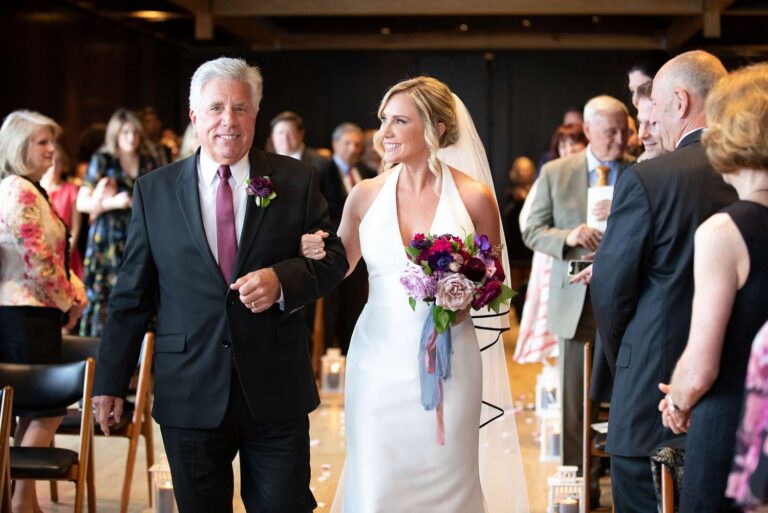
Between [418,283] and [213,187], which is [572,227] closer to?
[418,283]

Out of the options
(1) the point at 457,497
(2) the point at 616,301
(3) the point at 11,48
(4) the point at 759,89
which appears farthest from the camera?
(3) the point at 11,48

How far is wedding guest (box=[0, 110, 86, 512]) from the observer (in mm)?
5570

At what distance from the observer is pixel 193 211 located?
3.62 m

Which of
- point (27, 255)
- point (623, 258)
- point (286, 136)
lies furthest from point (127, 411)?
point (286, 136)

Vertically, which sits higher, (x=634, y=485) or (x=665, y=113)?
(x=665, y=113)

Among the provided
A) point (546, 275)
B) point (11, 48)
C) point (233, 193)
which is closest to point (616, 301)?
point (233, 193)

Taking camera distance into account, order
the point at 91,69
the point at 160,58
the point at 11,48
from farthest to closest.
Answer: the point at 160,58
the point at 91,69
the point at 11,48

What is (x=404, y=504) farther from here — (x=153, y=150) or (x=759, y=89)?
(x=153, y=150)

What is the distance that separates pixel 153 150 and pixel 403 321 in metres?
4.76

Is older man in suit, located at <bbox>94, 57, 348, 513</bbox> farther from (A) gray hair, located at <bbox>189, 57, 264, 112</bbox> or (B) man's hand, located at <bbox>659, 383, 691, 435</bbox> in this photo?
(B) man's hand, located at <bbox>659, 383, 691, 435</bbox>

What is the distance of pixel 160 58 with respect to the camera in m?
17.5

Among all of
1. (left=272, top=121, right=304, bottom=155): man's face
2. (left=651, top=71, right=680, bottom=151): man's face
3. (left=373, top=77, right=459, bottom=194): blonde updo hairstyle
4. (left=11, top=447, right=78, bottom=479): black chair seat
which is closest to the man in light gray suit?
(left=373, top=77, right=459, bottom=194): blonde updo hairstyle

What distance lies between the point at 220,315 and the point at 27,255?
2.36 meters

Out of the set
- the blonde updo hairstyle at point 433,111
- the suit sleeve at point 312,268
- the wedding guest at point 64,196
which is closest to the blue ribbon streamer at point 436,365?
the suit sleeve at point 312,268
